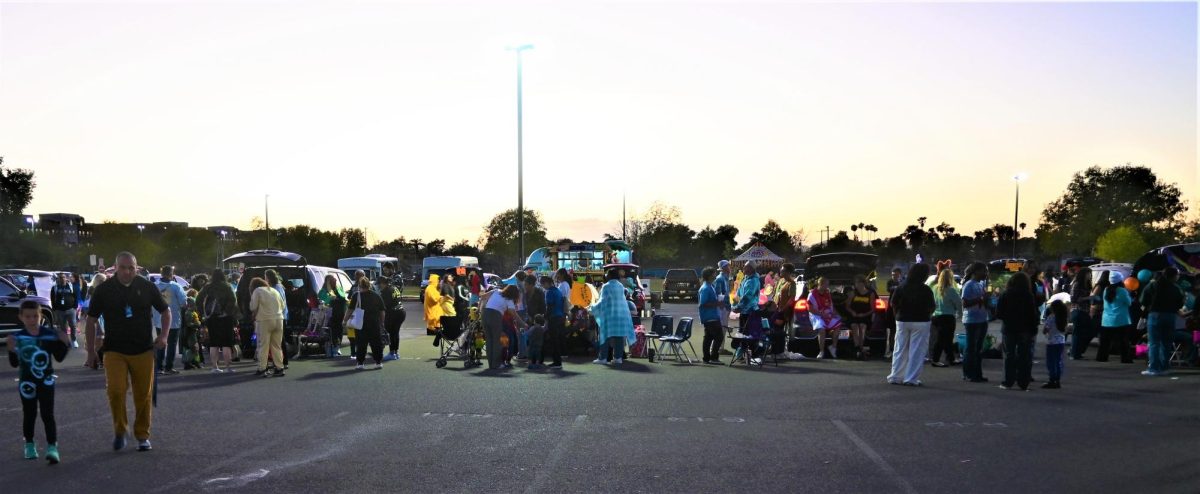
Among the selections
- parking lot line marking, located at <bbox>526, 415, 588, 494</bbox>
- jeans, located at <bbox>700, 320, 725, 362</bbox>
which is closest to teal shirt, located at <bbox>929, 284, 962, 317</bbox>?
jeans, located at <bbox>700, 320, 725, 362</bbox>

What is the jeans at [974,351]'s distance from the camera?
13242mm

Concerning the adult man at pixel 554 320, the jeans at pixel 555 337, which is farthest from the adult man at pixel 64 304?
the jeans at pixel 555 337

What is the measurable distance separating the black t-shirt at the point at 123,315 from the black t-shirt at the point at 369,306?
6.78 metres

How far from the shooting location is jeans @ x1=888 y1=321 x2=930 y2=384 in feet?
42.3

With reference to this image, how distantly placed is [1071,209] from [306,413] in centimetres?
9344

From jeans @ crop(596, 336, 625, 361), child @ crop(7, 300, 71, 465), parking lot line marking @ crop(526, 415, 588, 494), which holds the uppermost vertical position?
child @ crop(7, 300, 71, 465)

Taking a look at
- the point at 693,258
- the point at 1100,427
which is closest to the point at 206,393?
the point at 1100,427

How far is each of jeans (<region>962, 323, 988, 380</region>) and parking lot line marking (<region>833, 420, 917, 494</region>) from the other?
4.52 meters

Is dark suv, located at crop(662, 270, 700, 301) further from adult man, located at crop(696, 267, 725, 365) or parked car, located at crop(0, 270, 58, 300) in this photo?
adult man, located at crop(696, 267, 725, 365)

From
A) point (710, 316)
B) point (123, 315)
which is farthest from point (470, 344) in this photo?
point (123, 315)

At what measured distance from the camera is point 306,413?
10.4 meters

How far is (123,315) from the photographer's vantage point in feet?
27.2

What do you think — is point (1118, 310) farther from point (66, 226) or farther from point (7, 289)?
point (66, 226)

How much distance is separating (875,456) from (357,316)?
966cm
